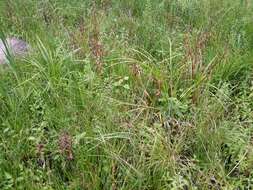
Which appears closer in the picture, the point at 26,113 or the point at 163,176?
the point at 163,176

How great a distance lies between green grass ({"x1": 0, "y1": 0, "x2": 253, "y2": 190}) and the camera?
88.7 inches

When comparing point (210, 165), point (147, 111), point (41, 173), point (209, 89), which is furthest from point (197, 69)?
point (41, 173)

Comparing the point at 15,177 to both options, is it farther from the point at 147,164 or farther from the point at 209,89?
the point at 209,89

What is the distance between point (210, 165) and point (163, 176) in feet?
0.96

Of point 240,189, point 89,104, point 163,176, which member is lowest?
point 240,189

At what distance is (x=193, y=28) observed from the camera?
3645mm

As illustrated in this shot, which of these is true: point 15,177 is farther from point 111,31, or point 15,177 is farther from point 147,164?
point 111,31

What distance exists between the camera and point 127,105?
8.57ft

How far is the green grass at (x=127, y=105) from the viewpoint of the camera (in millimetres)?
2252

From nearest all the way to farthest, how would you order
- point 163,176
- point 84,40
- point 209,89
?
point 163,176, point 209,89, point 84,40

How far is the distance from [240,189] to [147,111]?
0.70m

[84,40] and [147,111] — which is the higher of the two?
[84,40]

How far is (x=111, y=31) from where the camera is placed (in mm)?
3494

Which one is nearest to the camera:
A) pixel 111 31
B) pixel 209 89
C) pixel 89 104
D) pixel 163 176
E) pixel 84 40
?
pixel 163 176
